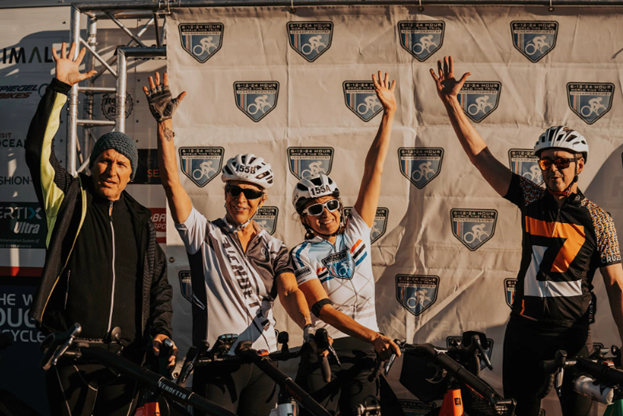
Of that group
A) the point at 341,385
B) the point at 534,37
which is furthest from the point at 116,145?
the point at 534,37

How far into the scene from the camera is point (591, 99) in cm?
455

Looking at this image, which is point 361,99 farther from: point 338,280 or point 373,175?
point 338,280

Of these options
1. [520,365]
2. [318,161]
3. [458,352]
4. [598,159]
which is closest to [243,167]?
[318,161]

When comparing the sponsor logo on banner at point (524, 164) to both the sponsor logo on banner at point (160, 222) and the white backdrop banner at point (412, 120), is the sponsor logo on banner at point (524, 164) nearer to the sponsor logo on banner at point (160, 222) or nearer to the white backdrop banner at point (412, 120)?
the white backdrop banner at point (412, 120)

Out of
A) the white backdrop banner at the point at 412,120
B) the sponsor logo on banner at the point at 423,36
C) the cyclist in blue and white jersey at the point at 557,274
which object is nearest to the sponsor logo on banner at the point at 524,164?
the white backdrop banner at the point at 412,120

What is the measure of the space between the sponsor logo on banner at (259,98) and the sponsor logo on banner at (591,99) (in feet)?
8.32

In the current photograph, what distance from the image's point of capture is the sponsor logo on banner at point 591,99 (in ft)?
14.9

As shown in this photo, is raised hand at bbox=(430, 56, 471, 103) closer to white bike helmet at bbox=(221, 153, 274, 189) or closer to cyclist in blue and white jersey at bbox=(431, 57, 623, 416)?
cyclist in blue and white jersey at bbox=(431, 57, 623, 416)

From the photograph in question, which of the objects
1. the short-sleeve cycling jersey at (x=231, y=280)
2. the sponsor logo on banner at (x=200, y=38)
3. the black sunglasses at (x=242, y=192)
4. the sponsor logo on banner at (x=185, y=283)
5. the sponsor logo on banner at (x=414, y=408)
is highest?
the sponsor logo on banner at (x=200, y=38)

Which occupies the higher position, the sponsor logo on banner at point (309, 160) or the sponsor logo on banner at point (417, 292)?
the sponsor logo on banner at point (309, 160)

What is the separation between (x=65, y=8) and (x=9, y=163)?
1658 millimetres

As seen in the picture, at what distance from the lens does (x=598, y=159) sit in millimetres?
4531

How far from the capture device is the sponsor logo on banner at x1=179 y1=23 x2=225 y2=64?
478 cm

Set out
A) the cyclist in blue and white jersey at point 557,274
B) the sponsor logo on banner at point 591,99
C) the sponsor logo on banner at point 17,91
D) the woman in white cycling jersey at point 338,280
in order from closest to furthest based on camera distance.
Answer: the woman in white cycling jersey at point 338,280 → the cyclist in blue and white jersey at point 557,274 → the sponsor logo on banner at point 591,99 → the sponsor logo on banner at point 17,91
